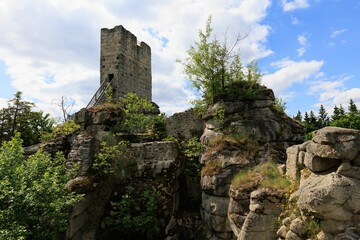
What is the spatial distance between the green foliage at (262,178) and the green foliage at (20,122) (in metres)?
20.9

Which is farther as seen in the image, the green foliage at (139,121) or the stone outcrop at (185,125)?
the stone outcrop at (185,125)

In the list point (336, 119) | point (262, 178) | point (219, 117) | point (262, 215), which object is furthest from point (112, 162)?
point (336, 119)

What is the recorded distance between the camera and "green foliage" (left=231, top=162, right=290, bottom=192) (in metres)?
7.92

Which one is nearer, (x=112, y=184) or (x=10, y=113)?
(x=112, y=184)

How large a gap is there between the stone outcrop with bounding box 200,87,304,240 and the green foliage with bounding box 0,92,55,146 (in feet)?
61.8

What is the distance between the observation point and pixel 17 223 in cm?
726

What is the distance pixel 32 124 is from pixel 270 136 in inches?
931

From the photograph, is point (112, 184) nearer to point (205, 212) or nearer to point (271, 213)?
point (205, 212)

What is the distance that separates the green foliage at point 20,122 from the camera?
26.0 m

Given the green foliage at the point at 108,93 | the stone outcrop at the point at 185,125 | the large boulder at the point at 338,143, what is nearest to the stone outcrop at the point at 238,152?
the large boulder at the point at 338,143

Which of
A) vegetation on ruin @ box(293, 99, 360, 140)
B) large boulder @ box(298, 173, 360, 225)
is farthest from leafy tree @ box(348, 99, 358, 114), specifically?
large boulder @ box(298, 173, 360, 225)

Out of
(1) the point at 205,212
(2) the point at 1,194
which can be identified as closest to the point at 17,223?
(2) the point at 1,194

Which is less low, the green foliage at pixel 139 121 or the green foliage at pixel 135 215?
the green foliage at pixel 139 121

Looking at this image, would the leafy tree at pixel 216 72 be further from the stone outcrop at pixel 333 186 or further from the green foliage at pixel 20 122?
the green foliage at pixel 20 122
